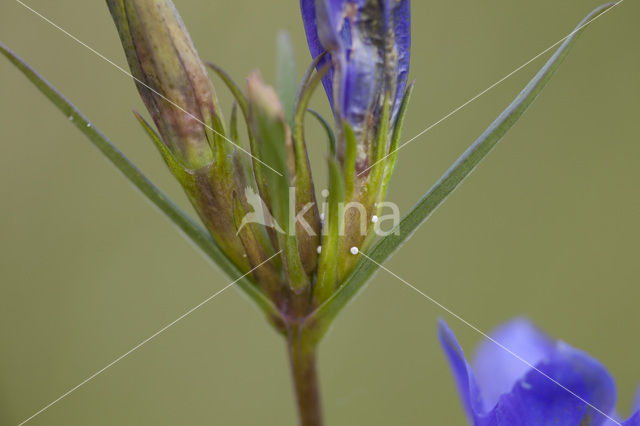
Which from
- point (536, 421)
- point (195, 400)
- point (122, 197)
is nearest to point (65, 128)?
point (122, 197)

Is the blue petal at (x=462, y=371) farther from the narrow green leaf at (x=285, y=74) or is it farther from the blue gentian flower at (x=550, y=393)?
the narrow green leaf at (x=285, y=74)

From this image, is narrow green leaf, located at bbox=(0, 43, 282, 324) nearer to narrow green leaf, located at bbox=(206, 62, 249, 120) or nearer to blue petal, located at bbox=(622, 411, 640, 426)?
narrow green leaf, located at bbox=(206, 62, 249, 120)

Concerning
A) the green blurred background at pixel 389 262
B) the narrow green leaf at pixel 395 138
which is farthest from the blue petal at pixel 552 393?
the green blurred background at pixel 389 262

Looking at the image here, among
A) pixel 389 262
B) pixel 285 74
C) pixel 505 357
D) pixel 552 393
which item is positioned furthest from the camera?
pixel 389 262

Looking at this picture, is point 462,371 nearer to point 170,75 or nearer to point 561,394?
point 561,394

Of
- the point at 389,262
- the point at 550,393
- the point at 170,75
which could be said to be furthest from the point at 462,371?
the point at 389,262
